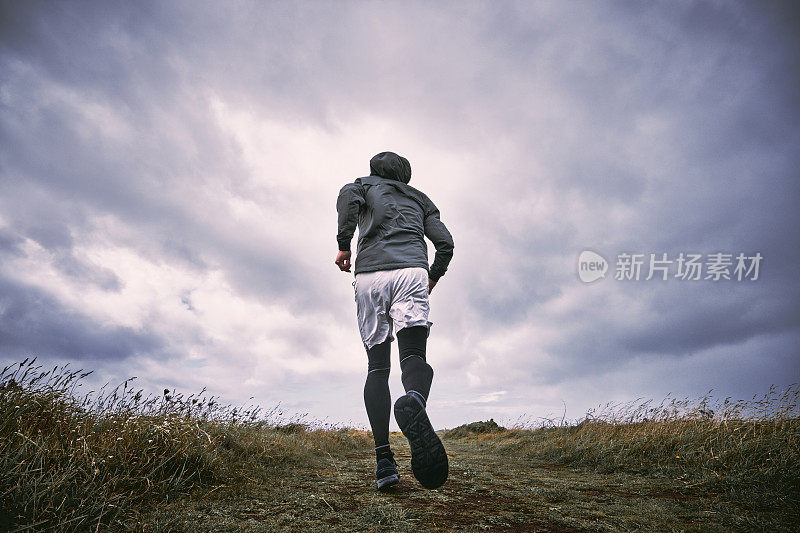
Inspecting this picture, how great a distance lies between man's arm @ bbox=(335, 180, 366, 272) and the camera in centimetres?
332

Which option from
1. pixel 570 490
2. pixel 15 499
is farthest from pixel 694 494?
pixel 15 499

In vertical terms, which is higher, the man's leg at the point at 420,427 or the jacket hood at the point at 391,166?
the jacket hood at the point at 391,166

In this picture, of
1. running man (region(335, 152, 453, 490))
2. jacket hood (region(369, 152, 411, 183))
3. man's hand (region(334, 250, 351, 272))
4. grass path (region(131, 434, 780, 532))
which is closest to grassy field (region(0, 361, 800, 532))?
grass path (region(131, 434, 780, 532))

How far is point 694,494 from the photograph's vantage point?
3053 millimetres

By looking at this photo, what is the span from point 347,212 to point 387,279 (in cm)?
67

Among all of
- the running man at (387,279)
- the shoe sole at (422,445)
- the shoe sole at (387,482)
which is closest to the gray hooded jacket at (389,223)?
the running man at (387,279)

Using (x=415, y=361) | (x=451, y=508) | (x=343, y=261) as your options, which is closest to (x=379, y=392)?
(x=415, y=361)

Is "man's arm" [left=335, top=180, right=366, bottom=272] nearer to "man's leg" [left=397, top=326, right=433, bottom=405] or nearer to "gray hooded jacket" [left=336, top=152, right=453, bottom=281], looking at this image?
"gray hooded jacket" [left=336, top=152, right=453, bottom=281]

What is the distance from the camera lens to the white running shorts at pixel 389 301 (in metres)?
3.12

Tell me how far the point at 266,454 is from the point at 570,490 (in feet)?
8.97

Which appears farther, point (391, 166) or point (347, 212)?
point (391, 166)

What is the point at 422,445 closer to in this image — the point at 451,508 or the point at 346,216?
the point at 451,508

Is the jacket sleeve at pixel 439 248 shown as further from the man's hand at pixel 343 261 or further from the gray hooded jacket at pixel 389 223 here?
the man's hand at pixel 343 261

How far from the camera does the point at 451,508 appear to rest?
2402 mm
